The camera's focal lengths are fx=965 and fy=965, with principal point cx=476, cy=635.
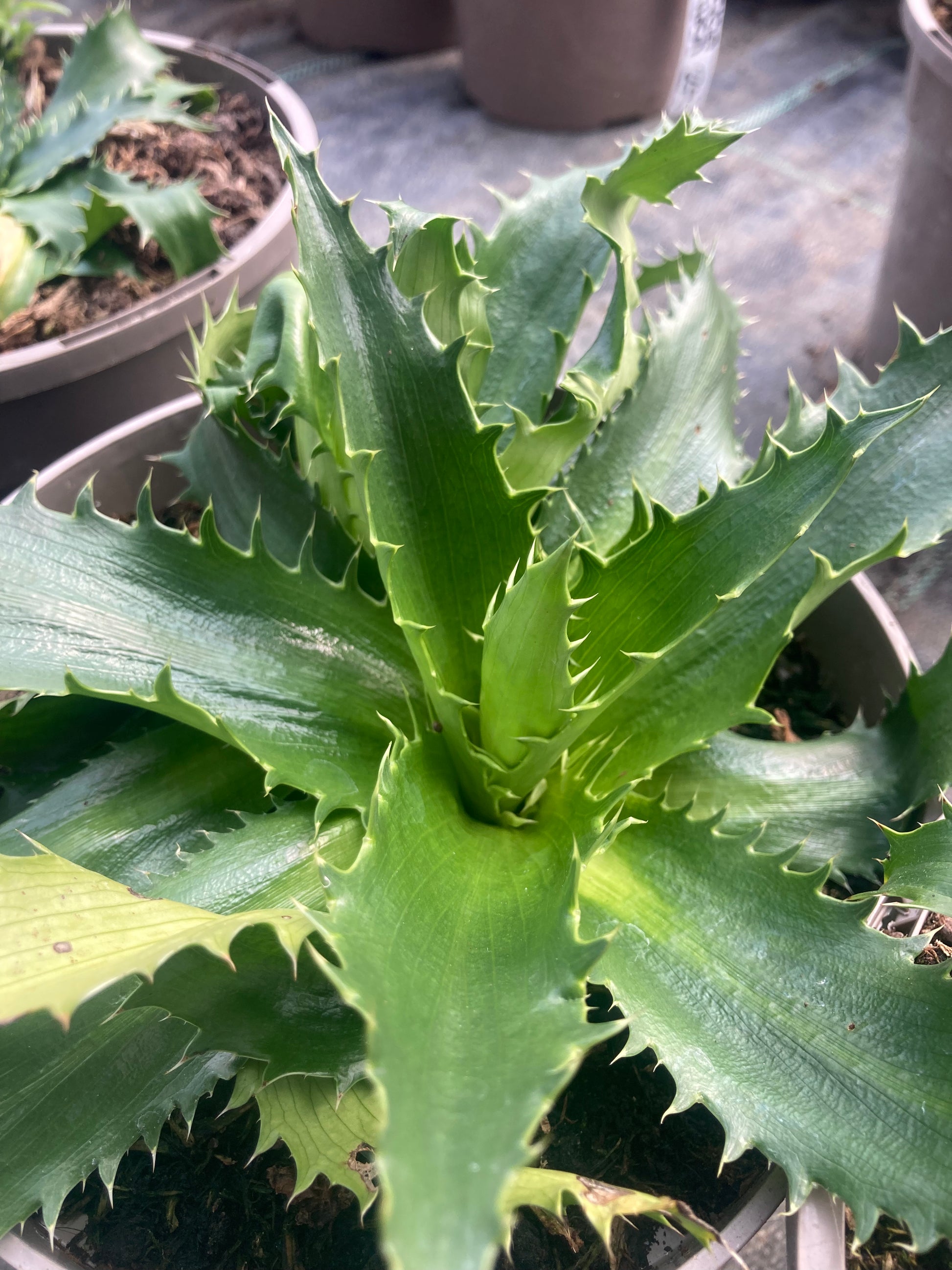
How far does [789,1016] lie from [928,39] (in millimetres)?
1286

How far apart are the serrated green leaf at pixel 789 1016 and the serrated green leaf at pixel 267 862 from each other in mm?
177

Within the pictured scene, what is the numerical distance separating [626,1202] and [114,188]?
54.8 inches

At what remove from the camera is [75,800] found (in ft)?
2.32

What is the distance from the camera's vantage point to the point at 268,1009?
A: 569 millimetres

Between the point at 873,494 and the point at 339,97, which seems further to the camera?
the point at 339,97

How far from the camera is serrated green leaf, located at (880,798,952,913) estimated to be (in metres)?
0.59

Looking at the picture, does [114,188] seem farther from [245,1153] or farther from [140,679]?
[245,1153]

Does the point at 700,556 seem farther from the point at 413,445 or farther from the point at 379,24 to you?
the point at 379,24

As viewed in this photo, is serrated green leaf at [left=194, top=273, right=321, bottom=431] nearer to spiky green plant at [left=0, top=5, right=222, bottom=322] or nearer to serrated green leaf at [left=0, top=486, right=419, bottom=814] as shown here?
serrated green leaf at [left=0, top=486, right=419, bottom=814]

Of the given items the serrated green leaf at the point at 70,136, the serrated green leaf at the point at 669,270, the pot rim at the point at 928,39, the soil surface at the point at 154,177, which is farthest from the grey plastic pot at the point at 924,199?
the serrated green leaf at the point at 70,136

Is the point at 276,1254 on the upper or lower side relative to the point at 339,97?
lower

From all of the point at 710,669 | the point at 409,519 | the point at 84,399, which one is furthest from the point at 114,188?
the point at 710,669

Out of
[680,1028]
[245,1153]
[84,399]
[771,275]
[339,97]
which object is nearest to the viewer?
[680,1028]

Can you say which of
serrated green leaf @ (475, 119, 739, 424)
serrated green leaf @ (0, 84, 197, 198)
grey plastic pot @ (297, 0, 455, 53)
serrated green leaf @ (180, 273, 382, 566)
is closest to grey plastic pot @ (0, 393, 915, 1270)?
serrated green leaf @ (180, 273, 382, 566)
